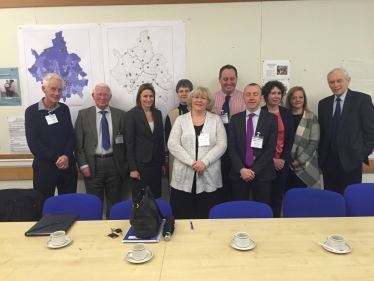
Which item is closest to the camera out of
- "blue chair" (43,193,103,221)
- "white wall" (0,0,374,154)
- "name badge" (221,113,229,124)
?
"blue chair" (43,193,103,221)

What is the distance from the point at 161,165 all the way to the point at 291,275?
80.4 inches

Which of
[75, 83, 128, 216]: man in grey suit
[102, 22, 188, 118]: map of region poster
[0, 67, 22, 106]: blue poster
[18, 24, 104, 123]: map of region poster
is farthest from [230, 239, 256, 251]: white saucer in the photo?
[0, 67, 22, 106]: blue poster

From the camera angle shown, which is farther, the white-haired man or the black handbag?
the white-haired man

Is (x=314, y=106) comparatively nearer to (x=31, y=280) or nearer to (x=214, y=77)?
(x=214, y=77)

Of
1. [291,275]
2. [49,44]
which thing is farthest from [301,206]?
[49,44]

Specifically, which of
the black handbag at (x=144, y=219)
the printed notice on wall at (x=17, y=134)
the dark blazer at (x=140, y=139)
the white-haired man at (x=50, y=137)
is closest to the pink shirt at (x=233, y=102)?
the dark blazer at (x=140, y=139)

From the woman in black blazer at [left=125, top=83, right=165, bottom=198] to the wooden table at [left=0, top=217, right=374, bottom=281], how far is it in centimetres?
126

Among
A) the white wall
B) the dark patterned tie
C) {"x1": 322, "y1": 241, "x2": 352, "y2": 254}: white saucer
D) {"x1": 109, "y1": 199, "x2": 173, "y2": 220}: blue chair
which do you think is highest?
the white wall

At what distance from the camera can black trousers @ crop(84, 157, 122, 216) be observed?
10.4 feet

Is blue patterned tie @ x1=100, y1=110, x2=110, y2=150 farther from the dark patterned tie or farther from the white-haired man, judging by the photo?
the dark patterned tie

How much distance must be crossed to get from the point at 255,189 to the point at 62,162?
5.88 ft

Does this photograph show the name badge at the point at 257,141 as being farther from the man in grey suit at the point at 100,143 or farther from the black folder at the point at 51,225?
the black folder at the point at 51,225

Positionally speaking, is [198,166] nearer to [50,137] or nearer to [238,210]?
[238,210]

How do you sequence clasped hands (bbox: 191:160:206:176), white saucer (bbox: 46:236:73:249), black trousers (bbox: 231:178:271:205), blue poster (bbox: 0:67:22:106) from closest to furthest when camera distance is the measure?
white saucer (bbox: 46:236:73:249) < clasped hands (bbox: 191:160:206:176) < black trousers (bbox: 231:178:271:205) < blue poster (bbox: 0:67:22:106)
